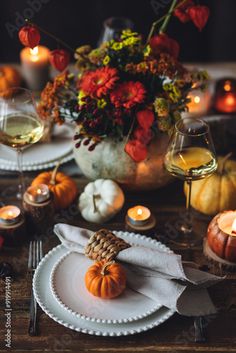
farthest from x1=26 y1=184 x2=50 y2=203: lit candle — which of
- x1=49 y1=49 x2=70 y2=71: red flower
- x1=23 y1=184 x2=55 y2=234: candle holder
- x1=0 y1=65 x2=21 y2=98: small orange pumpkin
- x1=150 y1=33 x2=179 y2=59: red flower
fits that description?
x1=0 y1=65 x2=21 y2=98: small orange pumpkin

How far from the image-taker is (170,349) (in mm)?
1265

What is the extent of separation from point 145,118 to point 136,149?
89 millimetres

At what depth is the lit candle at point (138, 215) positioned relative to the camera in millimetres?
1566

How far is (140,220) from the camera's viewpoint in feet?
5.13

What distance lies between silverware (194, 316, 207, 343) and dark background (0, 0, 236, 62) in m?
2.01

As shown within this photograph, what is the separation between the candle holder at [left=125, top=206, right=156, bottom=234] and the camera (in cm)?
157

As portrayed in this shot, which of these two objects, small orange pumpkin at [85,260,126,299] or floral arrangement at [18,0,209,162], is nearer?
small orange pumpkin at [85,260,126,299]

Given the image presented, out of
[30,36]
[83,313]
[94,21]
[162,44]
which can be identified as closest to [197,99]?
[162,44]

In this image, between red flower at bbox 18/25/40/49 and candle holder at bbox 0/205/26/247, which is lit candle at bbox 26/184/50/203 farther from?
red flower at bbox 18/25/40/49

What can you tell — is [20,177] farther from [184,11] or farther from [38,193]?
[184,11]

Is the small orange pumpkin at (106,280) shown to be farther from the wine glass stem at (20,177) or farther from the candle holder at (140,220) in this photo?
the wine glass stem at (20,177)

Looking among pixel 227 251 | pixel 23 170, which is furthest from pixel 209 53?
pixel 227 251

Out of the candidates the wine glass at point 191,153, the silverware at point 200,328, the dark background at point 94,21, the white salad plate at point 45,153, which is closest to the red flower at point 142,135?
the wine glass at point 191,153

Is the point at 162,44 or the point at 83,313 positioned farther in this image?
the point at 162,44
